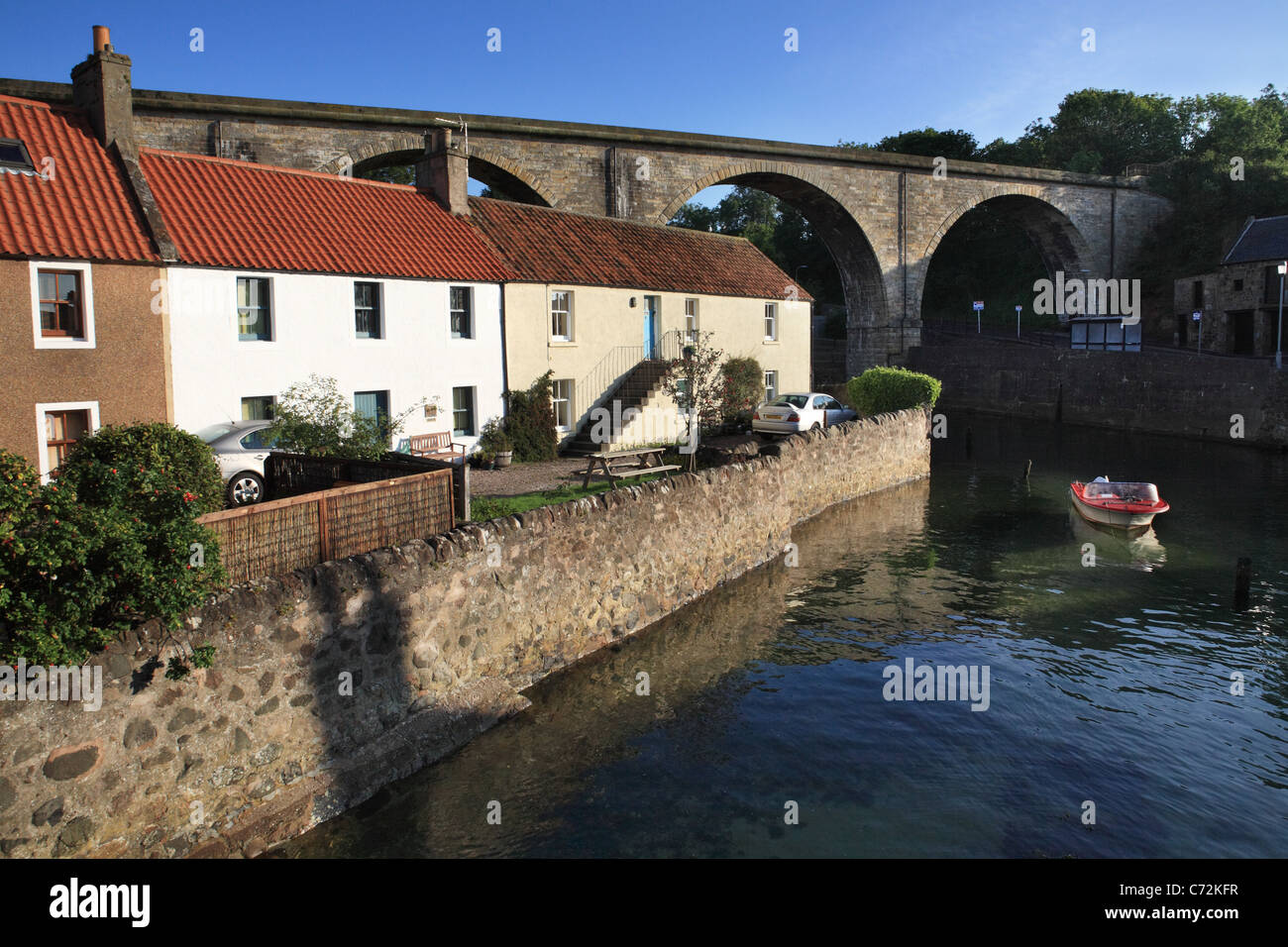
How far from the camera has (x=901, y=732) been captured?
11.1 meters

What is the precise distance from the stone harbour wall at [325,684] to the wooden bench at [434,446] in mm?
8622

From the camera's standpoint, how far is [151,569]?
6863 millimetres

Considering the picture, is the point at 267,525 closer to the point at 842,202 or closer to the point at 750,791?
the point at 750,791

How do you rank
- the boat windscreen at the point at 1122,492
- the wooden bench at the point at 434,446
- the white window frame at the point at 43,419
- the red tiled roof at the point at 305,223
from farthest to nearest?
the boat windscreen at the point at 1122,492, the wooden bench at the point at 434,446, the red tiled roof at the point at 305,223, the white window frame at the point at 43,419

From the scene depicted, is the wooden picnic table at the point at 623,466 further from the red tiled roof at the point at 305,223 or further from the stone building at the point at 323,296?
the red tiled roof at the point at 305,223

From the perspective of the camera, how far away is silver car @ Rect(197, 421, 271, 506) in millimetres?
15891

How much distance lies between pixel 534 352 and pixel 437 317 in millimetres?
3212

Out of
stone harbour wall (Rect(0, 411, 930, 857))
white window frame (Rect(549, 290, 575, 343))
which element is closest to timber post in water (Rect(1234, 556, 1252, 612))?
stone harbour wall (Rect(0, 411, 930, 857))

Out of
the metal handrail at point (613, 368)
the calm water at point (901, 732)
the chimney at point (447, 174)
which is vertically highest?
the chimney at point (447, 174)


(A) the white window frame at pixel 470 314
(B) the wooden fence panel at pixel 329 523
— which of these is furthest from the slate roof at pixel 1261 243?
(B) the wooden fence panel at pixel 329 523

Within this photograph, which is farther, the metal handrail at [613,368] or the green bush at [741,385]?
the green bush at [741,385]

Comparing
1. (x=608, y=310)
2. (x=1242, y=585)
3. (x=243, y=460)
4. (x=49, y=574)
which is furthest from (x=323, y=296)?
(x=1242, y=585)

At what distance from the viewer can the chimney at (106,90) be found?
18.9 meters

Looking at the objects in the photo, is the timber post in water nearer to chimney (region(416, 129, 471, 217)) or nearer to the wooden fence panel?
the wooden fence panel
